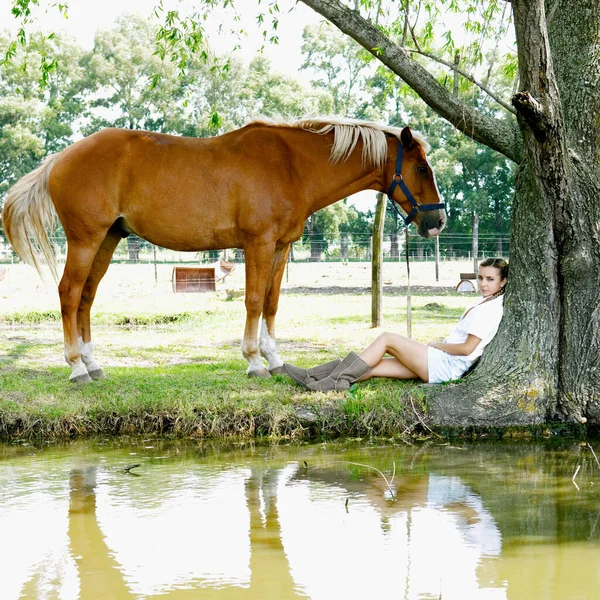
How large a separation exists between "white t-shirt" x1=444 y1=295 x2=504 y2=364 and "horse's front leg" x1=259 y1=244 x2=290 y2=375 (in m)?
1.73

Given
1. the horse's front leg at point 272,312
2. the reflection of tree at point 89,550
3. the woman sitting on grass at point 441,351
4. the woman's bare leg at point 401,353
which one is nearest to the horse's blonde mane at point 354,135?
the horse's front leg at point 272,312

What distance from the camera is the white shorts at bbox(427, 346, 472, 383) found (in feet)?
21.2

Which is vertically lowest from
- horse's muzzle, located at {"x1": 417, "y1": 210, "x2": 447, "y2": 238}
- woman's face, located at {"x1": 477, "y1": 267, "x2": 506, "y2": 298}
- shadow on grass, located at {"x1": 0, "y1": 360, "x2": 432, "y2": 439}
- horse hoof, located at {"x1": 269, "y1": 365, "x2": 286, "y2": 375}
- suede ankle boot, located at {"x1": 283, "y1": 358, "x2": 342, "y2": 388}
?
shadow on grass, located at {"x1": 0, "y1": 360, "x2": 432, "y2": 439}

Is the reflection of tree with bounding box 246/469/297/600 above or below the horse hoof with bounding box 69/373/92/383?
below

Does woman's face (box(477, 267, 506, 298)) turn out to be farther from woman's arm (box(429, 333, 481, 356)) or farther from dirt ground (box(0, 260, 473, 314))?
dirt ground (box(0, 260, 473, 314))

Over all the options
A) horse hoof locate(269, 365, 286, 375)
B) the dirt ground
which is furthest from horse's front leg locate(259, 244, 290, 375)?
the dirt ground

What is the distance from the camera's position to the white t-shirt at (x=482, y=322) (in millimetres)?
6414

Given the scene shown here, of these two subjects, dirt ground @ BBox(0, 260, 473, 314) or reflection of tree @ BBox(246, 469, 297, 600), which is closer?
reflection of tree @ BBox(246, 469, 297, 600)

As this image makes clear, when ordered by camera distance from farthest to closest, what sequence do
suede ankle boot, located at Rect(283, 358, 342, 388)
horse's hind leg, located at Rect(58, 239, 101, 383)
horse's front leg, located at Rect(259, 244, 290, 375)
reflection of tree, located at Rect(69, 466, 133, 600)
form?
horse's front leg, located at Rect(259, 244, 290, 375)
horse's hind leg, located at Rect(58, 239, 101, 383)
suede ankle boot, located at Rect(283, 358, 342, 388)
reflection of tree, located at Rect(69, 466, 133, 600)

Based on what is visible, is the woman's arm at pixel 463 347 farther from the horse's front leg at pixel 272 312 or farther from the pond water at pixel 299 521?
the horse's front leg at pixel 272 312

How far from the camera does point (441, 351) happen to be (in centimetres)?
651

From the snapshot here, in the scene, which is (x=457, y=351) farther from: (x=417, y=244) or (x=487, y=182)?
(x=487, y=182)

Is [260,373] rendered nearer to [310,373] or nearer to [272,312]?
[272,312]

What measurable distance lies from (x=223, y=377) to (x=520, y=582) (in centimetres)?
417
